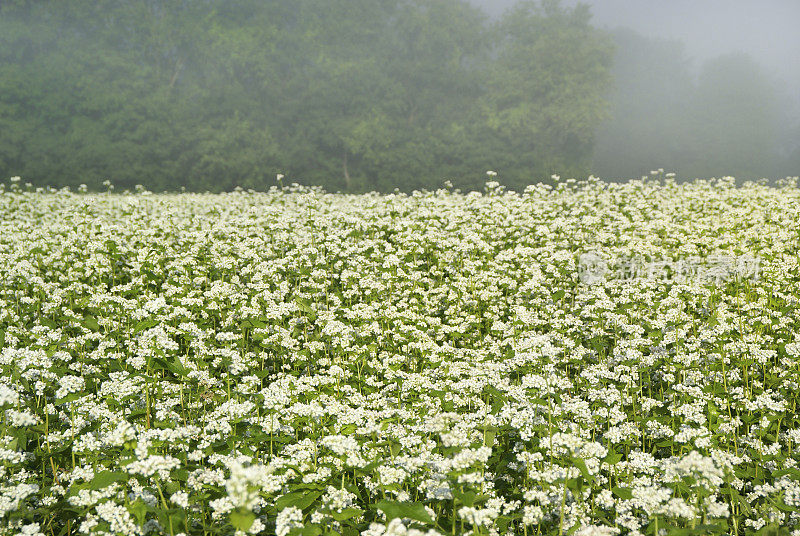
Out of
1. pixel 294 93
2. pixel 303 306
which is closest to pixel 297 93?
pixel 294 93

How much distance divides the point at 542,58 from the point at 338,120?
26.5m

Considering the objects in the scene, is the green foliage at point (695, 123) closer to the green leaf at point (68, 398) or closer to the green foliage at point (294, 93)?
the green foliage at point (294, 93)

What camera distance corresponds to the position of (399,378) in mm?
7254

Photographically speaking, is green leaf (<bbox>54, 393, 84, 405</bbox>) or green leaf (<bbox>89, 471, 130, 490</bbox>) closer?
green leaf (<bbox>89, 471, 130, 490</bbox>)

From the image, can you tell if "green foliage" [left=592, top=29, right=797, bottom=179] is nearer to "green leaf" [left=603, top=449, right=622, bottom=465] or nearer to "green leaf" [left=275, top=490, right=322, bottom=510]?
"green leaf" [left=603, top=449, right=622, bottom=465]

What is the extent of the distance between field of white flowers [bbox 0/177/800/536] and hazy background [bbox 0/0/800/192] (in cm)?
3692

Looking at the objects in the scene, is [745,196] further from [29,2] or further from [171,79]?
[29,2]

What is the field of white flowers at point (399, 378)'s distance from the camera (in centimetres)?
455

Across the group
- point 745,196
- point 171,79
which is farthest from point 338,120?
point 745,196

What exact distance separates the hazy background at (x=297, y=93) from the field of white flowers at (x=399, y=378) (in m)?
36.9

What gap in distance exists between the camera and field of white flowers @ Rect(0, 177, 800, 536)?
4.55 meters

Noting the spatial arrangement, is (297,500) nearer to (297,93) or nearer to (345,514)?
(345,514)

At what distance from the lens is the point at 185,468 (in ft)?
16.4

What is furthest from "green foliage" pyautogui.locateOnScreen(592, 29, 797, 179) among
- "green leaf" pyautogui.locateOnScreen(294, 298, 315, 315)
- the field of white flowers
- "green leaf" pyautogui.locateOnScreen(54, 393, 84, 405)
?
"green leaf" pyautogui.locateOnScreen(54, 393, 84, 405)
